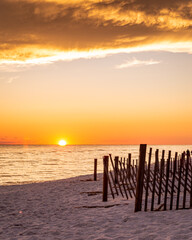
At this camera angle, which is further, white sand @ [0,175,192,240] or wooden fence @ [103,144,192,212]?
wooden fence @ [103,144,192,212]

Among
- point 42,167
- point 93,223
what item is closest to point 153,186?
point 93,223

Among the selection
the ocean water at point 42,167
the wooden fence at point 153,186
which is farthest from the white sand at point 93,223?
the ocean water at point 42,167

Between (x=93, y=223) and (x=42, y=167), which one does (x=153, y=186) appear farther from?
(x=42, y=167)

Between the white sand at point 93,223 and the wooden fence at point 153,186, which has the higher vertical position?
the wooden fence at point 153,186

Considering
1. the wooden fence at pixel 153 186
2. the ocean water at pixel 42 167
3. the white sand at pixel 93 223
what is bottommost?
the ocean water at pixel 42 167

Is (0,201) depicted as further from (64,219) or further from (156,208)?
(156,208)

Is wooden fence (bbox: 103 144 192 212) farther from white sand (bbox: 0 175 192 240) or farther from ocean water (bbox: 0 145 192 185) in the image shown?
ocean water (bbox: 0 145 192 185)

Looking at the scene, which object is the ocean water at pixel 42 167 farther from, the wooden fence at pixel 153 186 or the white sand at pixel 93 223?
the white sand at pixel 93 223

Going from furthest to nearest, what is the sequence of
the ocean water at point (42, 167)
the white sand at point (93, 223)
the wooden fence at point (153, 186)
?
the ocean water at point (42, 167) < the wooden fence at point (153, 186) < the white sand at point (93, 223)

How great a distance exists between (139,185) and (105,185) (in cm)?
304

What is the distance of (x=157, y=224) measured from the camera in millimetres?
6211

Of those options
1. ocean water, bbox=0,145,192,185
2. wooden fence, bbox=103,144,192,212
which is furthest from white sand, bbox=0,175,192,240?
ocean water, bbox=0,145,192,185

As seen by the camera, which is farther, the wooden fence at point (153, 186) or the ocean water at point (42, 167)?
the ocean water at point (42, 167)

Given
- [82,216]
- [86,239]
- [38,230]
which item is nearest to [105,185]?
[82,216]
